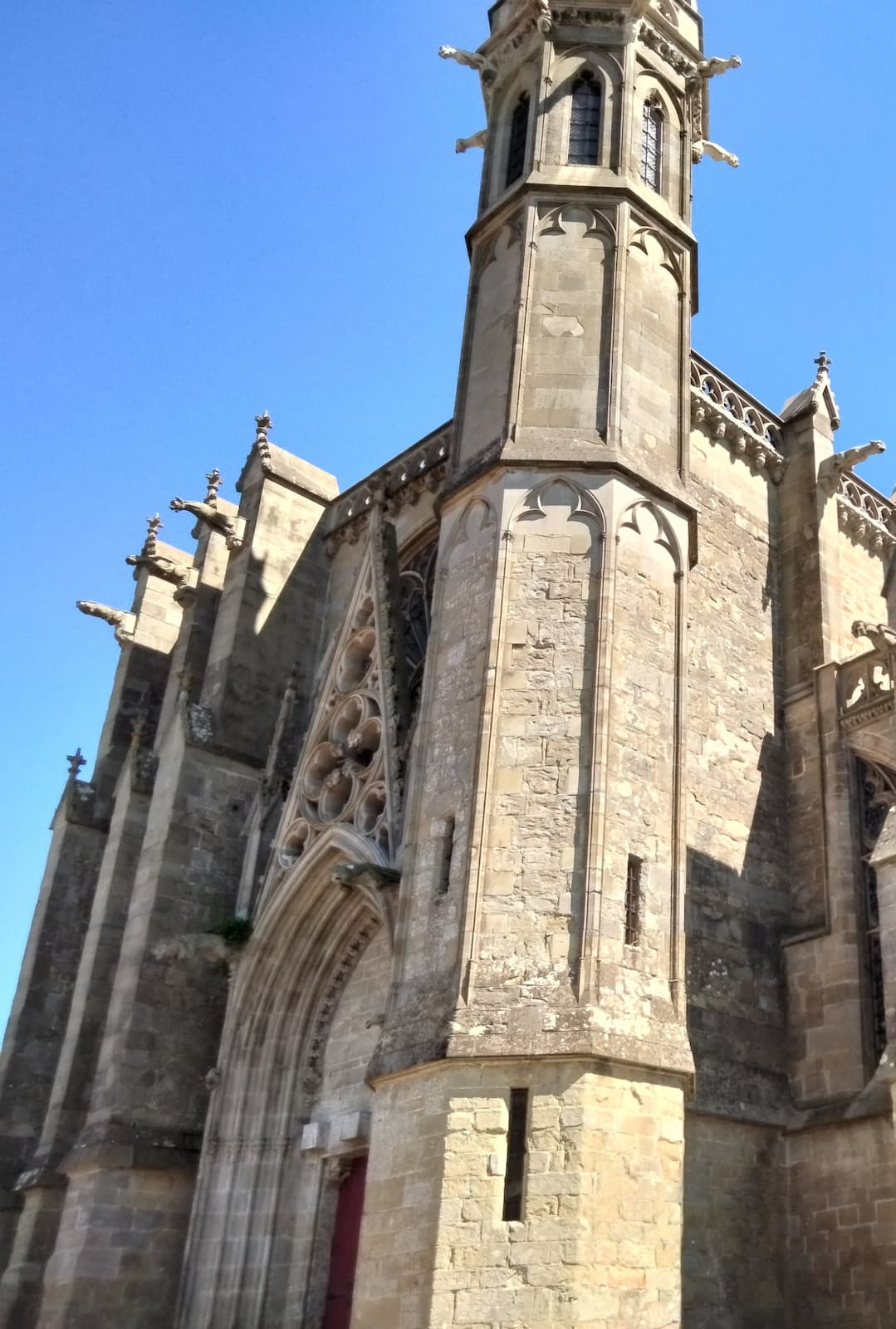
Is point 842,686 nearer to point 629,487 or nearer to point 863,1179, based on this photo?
point 629,487

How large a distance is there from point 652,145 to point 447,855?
25.2ft

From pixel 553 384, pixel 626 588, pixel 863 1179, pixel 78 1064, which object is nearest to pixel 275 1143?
pixel 78 1064

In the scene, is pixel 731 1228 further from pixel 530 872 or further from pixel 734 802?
pixel 530 872

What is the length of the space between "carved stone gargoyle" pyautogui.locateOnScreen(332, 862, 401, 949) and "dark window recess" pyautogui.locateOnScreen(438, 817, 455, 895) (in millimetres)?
1612

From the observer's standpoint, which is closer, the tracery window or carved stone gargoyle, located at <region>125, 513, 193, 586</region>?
the tracery window

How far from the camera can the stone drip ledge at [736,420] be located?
49.3 feet

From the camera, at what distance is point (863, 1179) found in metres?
11.5

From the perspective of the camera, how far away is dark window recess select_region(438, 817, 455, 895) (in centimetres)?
1015

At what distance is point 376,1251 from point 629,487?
6105 mm

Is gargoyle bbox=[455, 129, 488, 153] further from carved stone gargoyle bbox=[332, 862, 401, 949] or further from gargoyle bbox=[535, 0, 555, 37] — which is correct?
carved stone gargoyle bbox=[332, 862, 401, 949]

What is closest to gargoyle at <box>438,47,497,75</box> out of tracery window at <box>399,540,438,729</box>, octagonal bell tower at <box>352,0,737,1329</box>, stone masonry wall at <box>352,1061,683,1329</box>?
octagonal bell tower at <box>352,0,737,1329</box>

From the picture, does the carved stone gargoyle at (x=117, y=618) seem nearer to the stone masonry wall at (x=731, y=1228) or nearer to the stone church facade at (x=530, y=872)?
the stone church facade at (x=530, y=872)

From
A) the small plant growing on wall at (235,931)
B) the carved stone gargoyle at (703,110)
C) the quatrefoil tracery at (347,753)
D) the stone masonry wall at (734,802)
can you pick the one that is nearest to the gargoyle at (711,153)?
the carved stone gargoyle at (703,110)

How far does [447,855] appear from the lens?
1027cm
